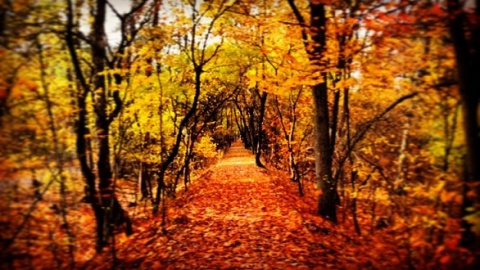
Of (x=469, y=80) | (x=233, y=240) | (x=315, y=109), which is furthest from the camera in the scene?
(x=315, y=109)

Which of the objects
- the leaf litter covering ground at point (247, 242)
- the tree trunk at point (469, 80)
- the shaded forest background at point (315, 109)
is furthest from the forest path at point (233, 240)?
the tree trunk at point (469, 80)

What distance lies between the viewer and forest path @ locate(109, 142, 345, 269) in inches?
274

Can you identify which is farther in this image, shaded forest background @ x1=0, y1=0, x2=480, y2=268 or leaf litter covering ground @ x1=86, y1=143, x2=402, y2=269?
leaf litter covering ground @ x1=86, y1=143, x2=402, y2=269

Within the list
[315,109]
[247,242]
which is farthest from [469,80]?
[247,242]

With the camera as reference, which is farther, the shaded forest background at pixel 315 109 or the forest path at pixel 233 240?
the forest path at pixel 233 240

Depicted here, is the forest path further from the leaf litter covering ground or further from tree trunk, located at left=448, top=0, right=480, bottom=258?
tree trunk, located at left=448, top=0, right=480, bottom=258

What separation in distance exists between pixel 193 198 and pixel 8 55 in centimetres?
961

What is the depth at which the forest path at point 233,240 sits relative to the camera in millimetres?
6961

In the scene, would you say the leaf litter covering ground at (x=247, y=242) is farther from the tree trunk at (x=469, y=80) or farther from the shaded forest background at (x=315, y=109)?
the tree trunk at (x=469, y=80)

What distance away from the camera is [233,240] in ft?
27.2

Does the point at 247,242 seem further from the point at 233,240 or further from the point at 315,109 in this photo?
the point at 315,109

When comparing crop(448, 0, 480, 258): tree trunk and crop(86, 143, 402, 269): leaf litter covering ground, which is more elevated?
crop(448, 0, 480, 258): tree trunk

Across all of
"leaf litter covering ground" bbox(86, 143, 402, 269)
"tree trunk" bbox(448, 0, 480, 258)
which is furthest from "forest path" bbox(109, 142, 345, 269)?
"tree trunk" bbox(448, 0, 480, 258)

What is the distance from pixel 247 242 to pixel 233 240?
421 mm
